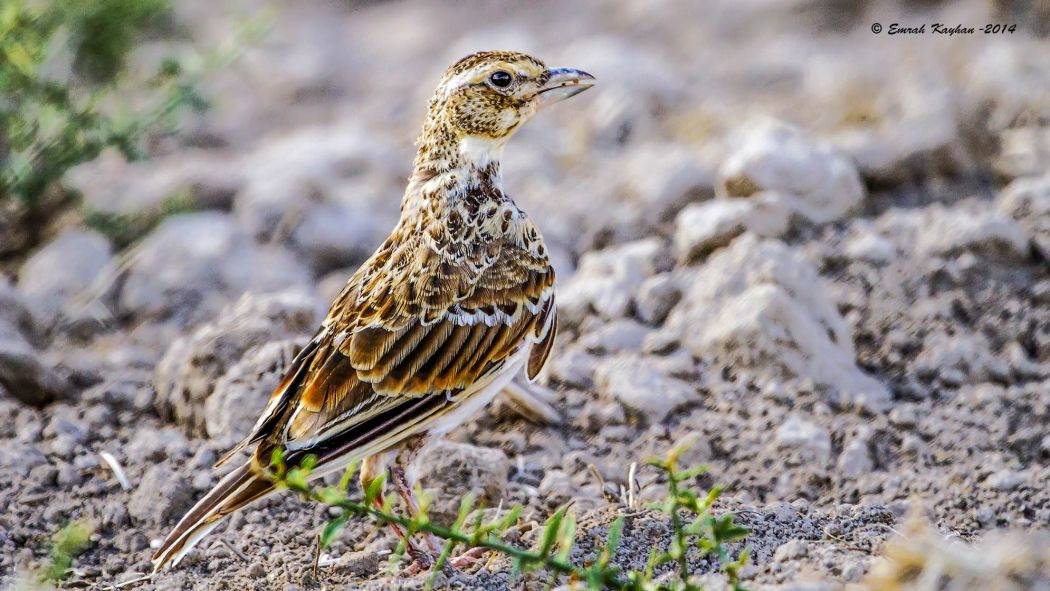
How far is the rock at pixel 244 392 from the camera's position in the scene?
15.5 ft

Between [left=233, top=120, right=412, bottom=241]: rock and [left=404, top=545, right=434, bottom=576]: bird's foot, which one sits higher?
[left=233, top=120, right=412, bottom=241]: rock

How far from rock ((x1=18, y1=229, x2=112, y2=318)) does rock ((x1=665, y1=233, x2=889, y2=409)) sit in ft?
9.94

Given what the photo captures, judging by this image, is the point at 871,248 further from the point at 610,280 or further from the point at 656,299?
the point at 610,280

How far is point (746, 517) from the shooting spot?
13.3ft

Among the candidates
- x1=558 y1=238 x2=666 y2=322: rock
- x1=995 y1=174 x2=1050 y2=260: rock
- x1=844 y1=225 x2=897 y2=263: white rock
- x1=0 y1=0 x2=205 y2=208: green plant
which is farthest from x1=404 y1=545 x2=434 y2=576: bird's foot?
x1=995 y1=174 x2=1050 y2=260: rock

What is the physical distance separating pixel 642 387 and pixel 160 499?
6.06ft

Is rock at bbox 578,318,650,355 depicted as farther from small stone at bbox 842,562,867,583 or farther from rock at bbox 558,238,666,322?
small stone at bbox 842,562,867,583

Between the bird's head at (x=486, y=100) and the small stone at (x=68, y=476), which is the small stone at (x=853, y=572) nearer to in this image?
the bird's head at (x=486, y=100)

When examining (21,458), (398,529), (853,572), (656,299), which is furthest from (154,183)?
(853,572)

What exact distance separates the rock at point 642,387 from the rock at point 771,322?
284 mm

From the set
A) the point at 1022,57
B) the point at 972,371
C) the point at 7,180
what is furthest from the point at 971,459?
the point at 7,180

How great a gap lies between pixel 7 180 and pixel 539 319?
12.8 feet

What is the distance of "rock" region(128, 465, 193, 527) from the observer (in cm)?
435

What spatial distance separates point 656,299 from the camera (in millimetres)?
5648
